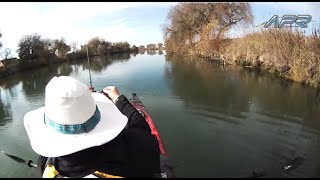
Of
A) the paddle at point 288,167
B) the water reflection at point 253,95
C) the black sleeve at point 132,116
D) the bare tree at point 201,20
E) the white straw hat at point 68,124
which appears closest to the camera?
the white straw hat at point 68,124

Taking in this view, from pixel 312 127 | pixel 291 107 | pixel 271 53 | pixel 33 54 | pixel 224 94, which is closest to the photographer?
pixel 312 127

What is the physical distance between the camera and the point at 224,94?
10344 millimetres

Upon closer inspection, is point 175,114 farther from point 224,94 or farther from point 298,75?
point 298,75

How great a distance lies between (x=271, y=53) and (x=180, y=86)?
5506mm

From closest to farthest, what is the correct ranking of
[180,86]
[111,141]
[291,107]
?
[111,141], [291,107], [180,86]

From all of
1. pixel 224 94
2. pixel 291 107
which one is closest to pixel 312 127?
pixel 291 107

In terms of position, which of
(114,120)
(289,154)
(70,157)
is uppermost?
(114,120)

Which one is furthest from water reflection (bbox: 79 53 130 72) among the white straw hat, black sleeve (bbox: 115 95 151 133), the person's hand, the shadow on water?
the white straw hat

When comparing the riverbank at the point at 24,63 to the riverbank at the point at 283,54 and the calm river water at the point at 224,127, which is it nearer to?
the calm river water at the point at 224,127

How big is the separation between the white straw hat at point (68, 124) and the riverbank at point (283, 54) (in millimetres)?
11024

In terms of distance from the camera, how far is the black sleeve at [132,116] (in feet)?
6.01

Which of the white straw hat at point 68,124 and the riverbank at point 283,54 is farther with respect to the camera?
the riverbank at point 283,54

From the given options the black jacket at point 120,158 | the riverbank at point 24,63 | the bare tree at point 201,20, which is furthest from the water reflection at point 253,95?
the bare tree at point 201,20

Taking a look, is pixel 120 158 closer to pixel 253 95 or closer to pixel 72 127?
pixel 72 127
